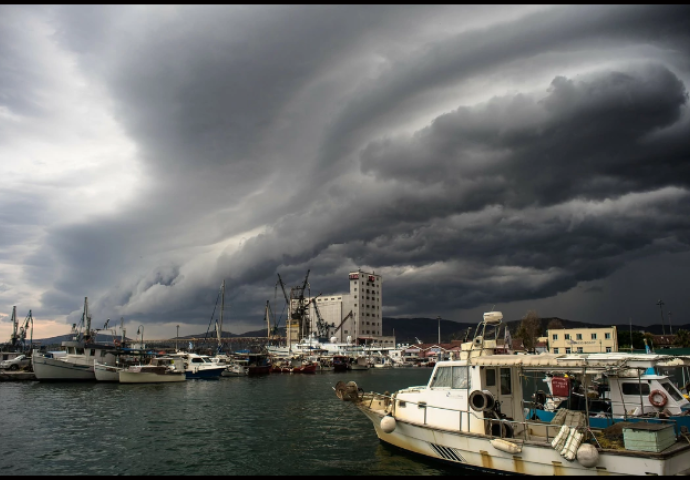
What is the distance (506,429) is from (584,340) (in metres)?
87.8

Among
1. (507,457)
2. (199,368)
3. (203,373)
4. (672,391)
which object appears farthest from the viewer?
(199,368)

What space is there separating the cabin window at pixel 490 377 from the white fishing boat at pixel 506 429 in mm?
40

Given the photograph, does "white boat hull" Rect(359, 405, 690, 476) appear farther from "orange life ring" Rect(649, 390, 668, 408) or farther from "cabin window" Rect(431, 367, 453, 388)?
"orange life ring" Rect(649, 390, 668, 408)

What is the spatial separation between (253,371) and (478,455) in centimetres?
7404

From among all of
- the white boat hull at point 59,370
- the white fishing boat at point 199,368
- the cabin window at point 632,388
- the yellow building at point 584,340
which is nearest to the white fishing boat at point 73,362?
the white boat hull at point 59,370

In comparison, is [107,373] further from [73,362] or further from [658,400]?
[658,400]

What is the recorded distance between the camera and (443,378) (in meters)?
19.4

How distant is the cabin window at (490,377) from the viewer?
18484 millimetres

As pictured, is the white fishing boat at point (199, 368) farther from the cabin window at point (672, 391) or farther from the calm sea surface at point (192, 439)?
the cabin window at point (672, 391)

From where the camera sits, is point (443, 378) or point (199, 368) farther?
point (199, 368)

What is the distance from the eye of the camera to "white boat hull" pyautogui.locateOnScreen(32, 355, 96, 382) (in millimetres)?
60969

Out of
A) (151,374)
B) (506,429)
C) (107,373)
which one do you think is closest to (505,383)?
(506,429)

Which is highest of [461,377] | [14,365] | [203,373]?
[461,377]

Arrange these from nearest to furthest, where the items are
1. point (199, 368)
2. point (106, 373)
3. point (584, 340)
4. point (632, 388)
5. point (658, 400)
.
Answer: point (658, 400), point (632, 388), point (106, 373), point (199, 368), point (584, 340)
